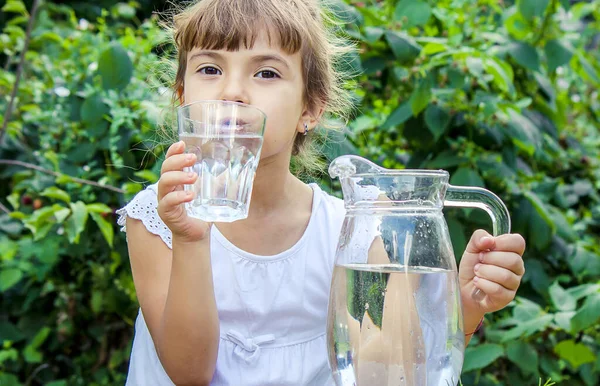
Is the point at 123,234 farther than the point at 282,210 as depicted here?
Yes

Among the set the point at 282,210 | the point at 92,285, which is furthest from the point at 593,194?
the point at 92,285

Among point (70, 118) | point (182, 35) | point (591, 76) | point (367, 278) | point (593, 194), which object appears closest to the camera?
point (367, 278)

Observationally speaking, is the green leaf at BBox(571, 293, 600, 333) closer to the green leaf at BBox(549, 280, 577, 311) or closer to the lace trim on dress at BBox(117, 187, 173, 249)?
the green leaf at BBox(549, 280, 577, 311)

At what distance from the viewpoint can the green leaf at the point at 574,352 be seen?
2223 mm

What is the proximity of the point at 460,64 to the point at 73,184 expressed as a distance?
123cm

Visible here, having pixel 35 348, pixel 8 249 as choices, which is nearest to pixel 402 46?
pixel 8 249

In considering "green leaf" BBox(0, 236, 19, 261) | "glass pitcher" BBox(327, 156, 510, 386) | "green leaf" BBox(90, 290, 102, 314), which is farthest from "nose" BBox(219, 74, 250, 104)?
"green leaf" BBox(90, 290, 102, 314)

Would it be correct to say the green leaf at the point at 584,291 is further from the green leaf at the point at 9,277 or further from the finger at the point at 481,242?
the green leaf at the point at 9,277

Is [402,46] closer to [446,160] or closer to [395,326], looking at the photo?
[446,160]

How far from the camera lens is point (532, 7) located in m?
2.23

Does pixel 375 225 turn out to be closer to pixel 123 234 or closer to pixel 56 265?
pixel 123 234

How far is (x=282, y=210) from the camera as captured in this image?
1.71 m

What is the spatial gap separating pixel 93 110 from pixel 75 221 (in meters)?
0.46

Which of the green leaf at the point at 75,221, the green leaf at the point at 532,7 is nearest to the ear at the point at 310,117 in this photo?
the green leaf at the point at 75,221
